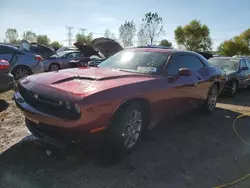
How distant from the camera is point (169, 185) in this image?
2.61 meters

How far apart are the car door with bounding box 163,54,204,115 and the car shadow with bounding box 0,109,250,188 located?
2.08ft

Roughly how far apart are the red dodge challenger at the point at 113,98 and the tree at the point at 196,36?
4741 centimetres

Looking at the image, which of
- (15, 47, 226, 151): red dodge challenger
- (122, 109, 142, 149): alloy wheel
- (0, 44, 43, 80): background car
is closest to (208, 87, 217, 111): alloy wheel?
(15, 47, 226, 151): red dodge challenger

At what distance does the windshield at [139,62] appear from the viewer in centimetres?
379

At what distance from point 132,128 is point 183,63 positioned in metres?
1.90

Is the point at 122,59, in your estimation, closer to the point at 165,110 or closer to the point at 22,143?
the point at 165,110

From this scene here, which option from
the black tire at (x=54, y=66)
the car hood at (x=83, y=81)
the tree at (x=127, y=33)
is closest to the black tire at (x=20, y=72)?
the black tire at (x=54, y=66)

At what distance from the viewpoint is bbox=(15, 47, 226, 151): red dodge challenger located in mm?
2537

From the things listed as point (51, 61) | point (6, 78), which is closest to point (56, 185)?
point (6, 78)

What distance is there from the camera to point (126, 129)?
3.09m

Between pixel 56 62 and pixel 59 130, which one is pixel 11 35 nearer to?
pixel 56 62

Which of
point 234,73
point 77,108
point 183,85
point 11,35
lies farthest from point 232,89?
point 11,35

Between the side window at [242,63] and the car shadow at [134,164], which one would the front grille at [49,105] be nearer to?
the car shadow at [134,164]

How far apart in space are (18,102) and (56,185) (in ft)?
4.22
